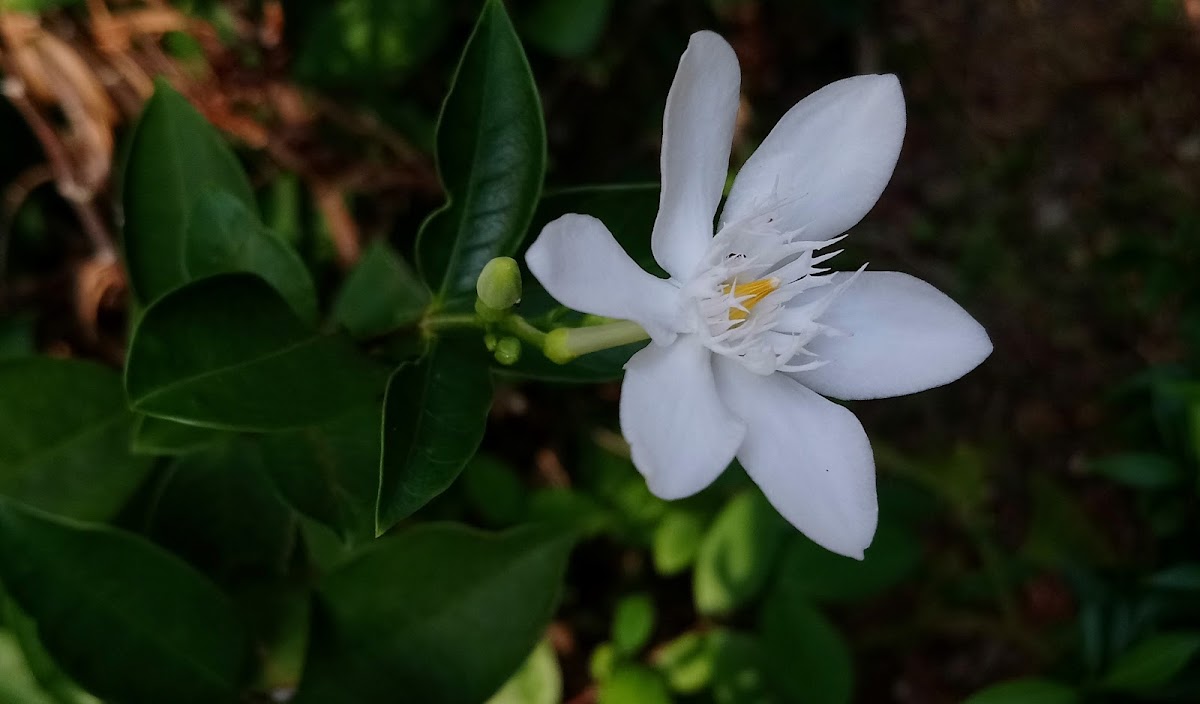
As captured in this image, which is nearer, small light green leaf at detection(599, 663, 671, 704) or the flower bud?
the flower bud

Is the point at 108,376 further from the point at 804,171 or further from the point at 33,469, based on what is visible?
the point at 804,171

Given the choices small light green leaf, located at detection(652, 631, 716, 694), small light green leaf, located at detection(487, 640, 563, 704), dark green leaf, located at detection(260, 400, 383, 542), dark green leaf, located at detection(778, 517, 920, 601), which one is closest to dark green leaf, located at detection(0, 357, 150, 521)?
dark green leaf, located at detection(260, 400, 383, 542)

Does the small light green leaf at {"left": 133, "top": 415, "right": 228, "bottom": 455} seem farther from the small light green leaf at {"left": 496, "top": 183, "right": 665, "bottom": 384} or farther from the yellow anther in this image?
the yellow anther

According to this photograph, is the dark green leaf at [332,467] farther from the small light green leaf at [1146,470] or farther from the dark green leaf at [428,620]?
the small light green leaf at [1146,470]

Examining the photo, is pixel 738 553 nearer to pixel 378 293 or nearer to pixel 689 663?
pixel 689 663

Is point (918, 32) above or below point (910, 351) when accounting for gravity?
below

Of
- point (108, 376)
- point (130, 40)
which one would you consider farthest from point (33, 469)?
point (130, 40)

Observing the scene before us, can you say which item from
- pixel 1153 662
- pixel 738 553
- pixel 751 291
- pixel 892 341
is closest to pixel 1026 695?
pixel 1153 662
